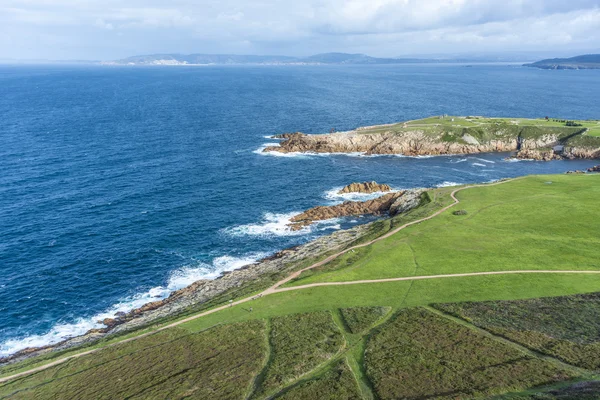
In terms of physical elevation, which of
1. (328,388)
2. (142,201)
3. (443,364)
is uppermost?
(443,364)

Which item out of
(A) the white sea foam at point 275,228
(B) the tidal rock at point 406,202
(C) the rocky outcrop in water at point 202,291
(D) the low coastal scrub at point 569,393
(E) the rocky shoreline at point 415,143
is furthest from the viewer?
(E) the rocky shoreline at point 415,143

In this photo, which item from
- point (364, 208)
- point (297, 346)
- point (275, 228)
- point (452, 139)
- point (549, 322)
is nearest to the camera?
point (297, 346)

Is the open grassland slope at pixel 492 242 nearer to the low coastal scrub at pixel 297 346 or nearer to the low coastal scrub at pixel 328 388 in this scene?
the low coastal scrub at pixel 297 346

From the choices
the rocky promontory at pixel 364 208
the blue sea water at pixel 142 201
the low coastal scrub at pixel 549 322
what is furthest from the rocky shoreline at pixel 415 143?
the low coastal scrub at pixel 549 322

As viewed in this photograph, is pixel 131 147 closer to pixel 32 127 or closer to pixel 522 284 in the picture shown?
pixel 32 127

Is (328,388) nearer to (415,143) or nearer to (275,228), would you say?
(275,228)

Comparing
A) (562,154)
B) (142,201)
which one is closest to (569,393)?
(142,201)

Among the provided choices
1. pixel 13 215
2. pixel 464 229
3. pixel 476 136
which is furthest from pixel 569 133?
pixel 13 215

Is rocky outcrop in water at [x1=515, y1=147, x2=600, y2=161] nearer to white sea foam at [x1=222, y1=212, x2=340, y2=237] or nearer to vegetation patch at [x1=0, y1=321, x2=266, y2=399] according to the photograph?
white sea foam at [x1=222, y1=212, x2=340, y2=237]
